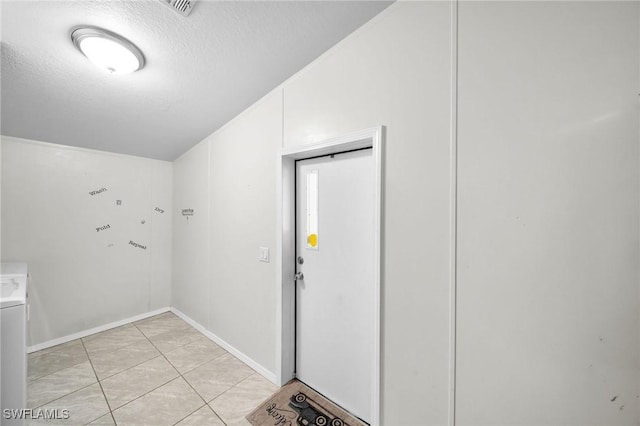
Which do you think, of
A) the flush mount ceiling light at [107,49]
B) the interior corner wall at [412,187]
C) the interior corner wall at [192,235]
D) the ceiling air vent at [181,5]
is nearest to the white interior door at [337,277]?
the interior corner wall at [412,187]

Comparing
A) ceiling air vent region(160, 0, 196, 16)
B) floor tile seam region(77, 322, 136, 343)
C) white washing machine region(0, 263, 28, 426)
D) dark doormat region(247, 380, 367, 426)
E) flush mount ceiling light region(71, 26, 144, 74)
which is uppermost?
ceiling air vent region(160, 0, 196, 16)

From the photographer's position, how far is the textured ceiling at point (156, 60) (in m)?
1.41

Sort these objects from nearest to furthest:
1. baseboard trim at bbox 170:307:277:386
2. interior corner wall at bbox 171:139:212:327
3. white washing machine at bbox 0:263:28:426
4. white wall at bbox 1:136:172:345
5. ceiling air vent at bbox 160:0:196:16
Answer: white washing machine at bbox 0:263:28:426 < ceiling air vent at bbox 160:0:196:16 < baseboard trim at bbox 170:307:277:386 < white wall at bbox 1:136:172:345 < interior corner wall at bbox 171:139:212:327

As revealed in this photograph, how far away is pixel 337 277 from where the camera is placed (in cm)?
192

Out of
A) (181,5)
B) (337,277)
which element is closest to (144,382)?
(337,277)

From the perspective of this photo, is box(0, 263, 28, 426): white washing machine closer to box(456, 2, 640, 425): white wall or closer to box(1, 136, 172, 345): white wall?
box(1, 136, 172, 345): white wall

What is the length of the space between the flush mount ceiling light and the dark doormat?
270 cm

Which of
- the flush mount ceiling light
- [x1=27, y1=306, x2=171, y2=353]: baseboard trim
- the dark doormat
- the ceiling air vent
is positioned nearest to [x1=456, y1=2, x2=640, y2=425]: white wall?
the dark doormat

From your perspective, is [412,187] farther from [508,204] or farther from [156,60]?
[156,60]

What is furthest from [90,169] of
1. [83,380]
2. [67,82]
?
[83,380]

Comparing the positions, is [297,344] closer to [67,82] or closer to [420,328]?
[420,328]

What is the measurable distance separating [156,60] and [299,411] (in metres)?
2.82

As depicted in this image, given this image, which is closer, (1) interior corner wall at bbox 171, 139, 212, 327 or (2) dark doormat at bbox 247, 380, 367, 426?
(2) dark doormat at bbox 247, 380, 367, 426

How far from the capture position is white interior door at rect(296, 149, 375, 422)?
69.1 inches
